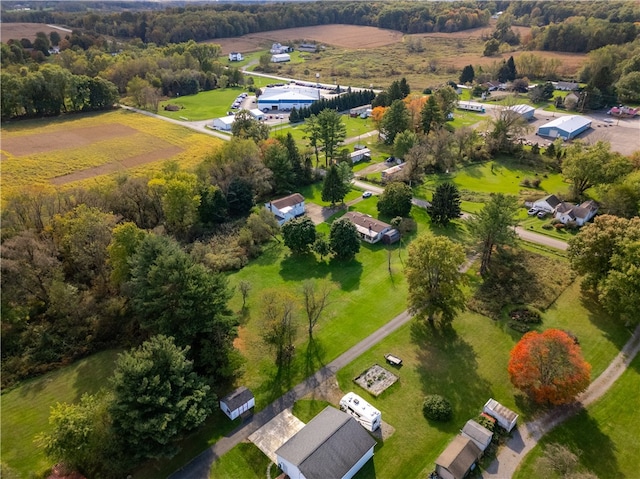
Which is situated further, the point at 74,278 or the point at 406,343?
the point at 74,278

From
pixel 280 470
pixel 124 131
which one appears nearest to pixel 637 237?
pixel 280 470

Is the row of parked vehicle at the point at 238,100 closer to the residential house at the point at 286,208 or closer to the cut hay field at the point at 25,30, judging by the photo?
the residential house at the point at 286,208

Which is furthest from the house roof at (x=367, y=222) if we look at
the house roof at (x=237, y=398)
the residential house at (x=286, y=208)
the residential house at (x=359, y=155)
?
the house roof at (x=237, y=398)

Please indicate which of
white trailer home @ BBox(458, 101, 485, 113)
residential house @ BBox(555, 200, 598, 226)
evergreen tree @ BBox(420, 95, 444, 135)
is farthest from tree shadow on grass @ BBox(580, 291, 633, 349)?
white trailer home @ BBox(458, 101, 485, 113)

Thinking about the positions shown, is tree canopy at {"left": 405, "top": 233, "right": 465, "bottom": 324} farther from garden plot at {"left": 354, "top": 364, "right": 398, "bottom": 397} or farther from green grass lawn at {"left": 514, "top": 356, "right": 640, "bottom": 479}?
green grass lawn at {"left": 514, "top": 356, "right": 640, "bottom": 479}

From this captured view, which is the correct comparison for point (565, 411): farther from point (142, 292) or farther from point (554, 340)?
point (142, 292)

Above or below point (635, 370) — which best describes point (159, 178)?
above

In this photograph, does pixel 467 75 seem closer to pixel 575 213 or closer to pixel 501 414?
pixel 575 213
